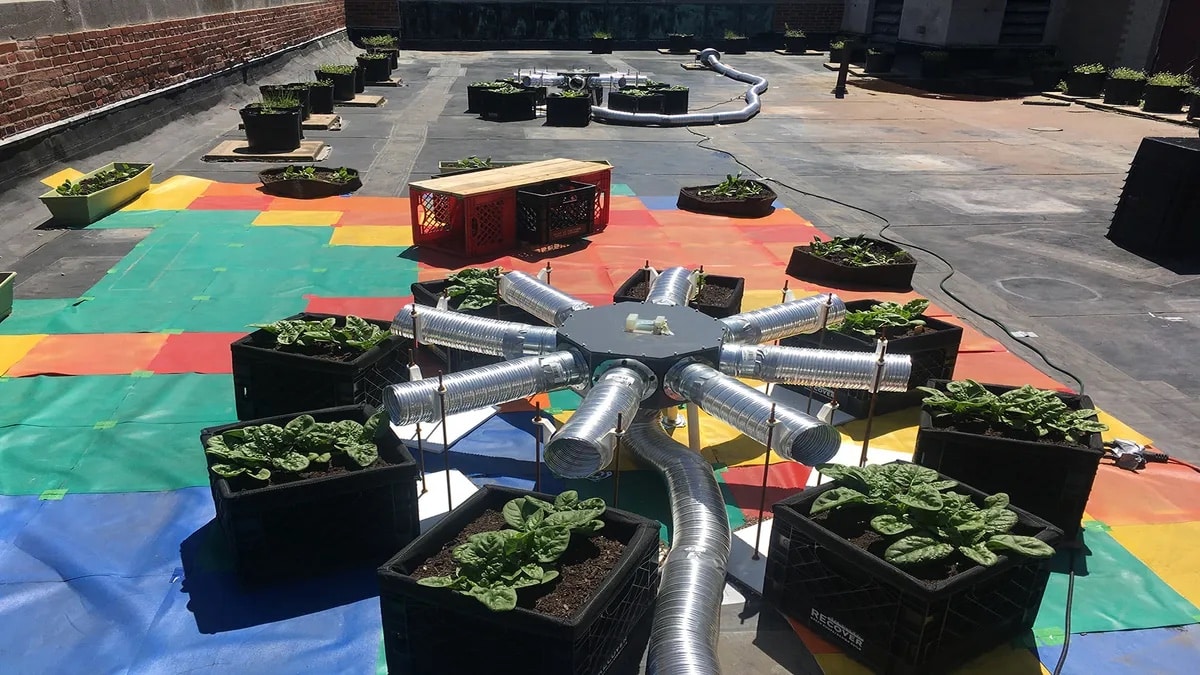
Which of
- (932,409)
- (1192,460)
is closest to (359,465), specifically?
(932,409)

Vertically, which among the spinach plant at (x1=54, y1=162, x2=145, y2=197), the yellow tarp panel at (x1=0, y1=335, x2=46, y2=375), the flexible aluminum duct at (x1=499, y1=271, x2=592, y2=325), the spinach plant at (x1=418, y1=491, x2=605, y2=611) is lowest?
Answer: the yellow tarp panel at (x1=0, y1=335, x2=46, y2=375)

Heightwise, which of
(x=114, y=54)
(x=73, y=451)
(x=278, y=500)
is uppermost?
(x=114, y=54)

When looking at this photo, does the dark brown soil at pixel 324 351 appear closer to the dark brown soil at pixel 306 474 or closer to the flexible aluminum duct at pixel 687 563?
the dark brown soil at pixel 306 474

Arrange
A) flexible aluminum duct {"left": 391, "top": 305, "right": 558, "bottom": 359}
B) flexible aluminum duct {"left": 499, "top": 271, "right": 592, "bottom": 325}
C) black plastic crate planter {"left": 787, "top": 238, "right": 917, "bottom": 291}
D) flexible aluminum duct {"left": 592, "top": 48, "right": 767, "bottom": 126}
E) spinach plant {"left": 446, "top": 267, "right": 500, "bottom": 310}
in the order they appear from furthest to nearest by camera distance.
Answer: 1. flexible aluminum duct {"left": 592, "top": 48, "right": 767, "bottom": 126}
2. black plastic crate planter {"left": 787, "top": 238, "right": 917, "bottom": 291}
3. spinach plant {"left": 446, "top": 267, "right": 500, "bottom": 310}
4. flexible aluminum duct {"left": 499, "top": 271, "right": 592, "bottom": 325}
5. flexible aluminum duct {"left": 391, "top": 305, "right": 558, "bottom": 359}

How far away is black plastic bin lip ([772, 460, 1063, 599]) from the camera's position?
13.2 feet

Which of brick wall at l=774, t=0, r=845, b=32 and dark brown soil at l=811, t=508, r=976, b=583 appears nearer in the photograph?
dark brown soil at l=811, t=508, r=976, b=583

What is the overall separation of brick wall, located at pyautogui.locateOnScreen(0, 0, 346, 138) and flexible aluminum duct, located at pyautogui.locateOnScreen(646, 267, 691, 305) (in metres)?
10.9

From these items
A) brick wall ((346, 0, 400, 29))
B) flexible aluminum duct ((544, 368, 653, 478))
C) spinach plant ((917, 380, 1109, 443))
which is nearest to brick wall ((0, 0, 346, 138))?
flexible aluminum duct ((544, 368, 653, 478))

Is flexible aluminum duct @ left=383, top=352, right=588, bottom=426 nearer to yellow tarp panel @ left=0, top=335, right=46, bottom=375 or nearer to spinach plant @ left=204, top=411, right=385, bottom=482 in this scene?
spinach plant @ left=204, top=411, right=385, bottom=482

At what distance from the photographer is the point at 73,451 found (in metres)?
6.29

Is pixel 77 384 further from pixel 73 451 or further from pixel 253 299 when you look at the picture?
pixel 253 299

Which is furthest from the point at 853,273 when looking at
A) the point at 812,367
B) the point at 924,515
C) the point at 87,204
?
the point at 87,204

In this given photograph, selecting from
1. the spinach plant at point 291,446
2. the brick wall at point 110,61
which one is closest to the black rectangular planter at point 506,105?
the brick wall at point 110,61

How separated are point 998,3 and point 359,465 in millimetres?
38979
